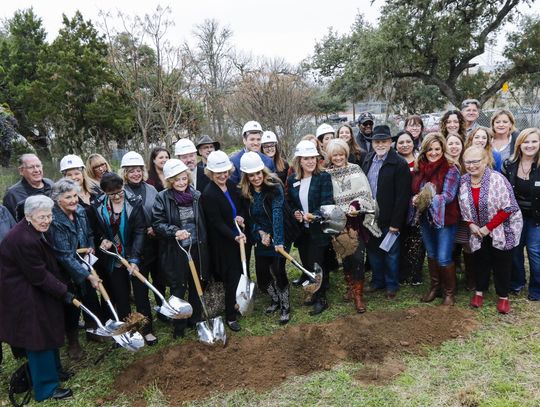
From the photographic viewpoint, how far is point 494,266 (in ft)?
14.3

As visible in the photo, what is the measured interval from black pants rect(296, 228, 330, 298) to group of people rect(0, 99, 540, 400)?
2cm

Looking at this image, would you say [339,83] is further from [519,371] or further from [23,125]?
[519,371]

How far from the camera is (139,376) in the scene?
3803mm

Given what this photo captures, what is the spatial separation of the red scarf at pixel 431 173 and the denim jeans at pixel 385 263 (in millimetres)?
659

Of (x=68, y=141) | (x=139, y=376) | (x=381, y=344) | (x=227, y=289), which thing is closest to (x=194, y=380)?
(x=139, y=376)

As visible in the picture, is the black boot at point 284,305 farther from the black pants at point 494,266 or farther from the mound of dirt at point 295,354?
the black pants at point 494,266

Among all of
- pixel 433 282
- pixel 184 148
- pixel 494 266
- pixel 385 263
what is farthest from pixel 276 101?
pixel 494 266

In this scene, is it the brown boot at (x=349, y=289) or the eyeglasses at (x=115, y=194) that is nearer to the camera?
the eyeglasses at (x=115, y=194)

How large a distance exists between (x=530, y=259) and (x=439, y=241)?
3.37 ft

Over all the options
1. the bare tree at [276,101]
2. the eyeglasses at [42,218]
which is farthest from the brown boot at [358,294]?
the bare tree at [276,101]

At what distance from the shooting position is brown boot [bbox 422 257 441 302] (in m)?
4.71

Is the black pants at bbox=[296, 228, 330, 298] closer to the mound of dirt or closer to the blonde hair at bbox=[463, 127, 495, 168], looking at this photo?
the mound of dirt

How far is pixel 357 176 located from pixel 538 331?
92.7 inches

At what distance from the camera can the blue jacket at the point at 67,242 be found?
146 inches
